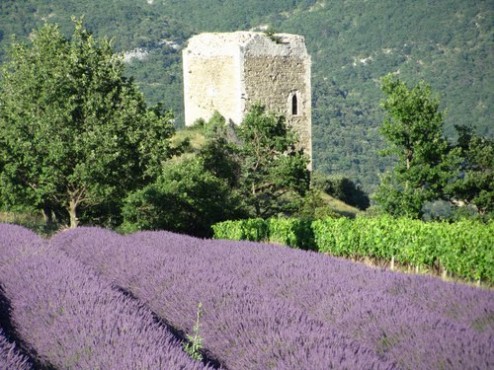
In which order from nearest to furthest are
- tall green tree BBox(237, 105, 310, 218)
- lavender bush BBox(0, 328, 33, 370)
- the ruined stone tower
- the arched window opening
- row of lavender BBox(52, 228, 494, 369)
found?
1. lavender bush BBox(0, 328, 33, 370)
2. row of lavender BBox(52, 228, 494, 369)
3. tall green tree BBox(237, 105, 310, 218)
4. the ruined stone tower
5. the arched window opening

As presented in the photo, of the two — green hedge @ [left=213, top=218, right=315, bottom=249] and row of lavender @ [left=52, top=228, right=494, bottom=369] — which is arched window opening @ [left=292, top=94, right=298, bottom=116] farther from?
row of lavender @ [left=52, top=228, right=494, bottom=369]

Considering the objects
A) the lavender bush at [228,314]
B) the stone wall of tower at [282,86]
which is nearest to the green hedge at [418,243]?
the lavender bush at [228,314]

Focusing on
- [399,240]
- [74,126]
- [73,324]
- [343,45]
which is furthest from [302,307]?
[343,45]

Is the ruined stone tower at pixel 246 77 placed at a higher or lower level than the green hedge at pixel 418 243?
higher

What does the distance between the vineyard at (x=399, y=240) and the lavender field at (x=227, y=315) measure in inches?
139

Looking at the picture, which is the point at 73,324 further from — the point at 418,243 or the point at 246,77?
the point at 246,77

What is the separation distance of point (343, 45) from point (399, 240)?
47.1 metres

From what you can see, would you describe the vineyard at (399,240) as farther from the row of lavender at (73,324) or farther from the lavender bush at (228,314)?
the row of lavender at (73,324)

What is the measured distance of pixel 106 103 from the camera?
38.1ft

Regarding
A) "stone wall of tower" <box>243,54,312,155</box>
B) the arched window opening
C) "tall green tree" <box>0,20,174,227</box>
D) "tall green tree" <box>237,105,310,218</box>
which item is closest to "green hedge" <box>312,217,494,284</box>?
"tall green tree" <box>0,20,174,227</box>

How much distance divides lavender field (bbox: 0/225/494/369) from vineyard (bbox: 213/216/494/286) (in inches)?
139

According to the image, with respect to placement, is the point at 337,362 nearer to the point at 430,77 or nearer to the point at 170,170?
the point at 170,170

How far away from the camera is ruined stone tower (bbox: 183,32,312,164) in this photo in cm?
2591

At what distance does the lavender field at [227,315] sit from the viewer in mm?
4227
